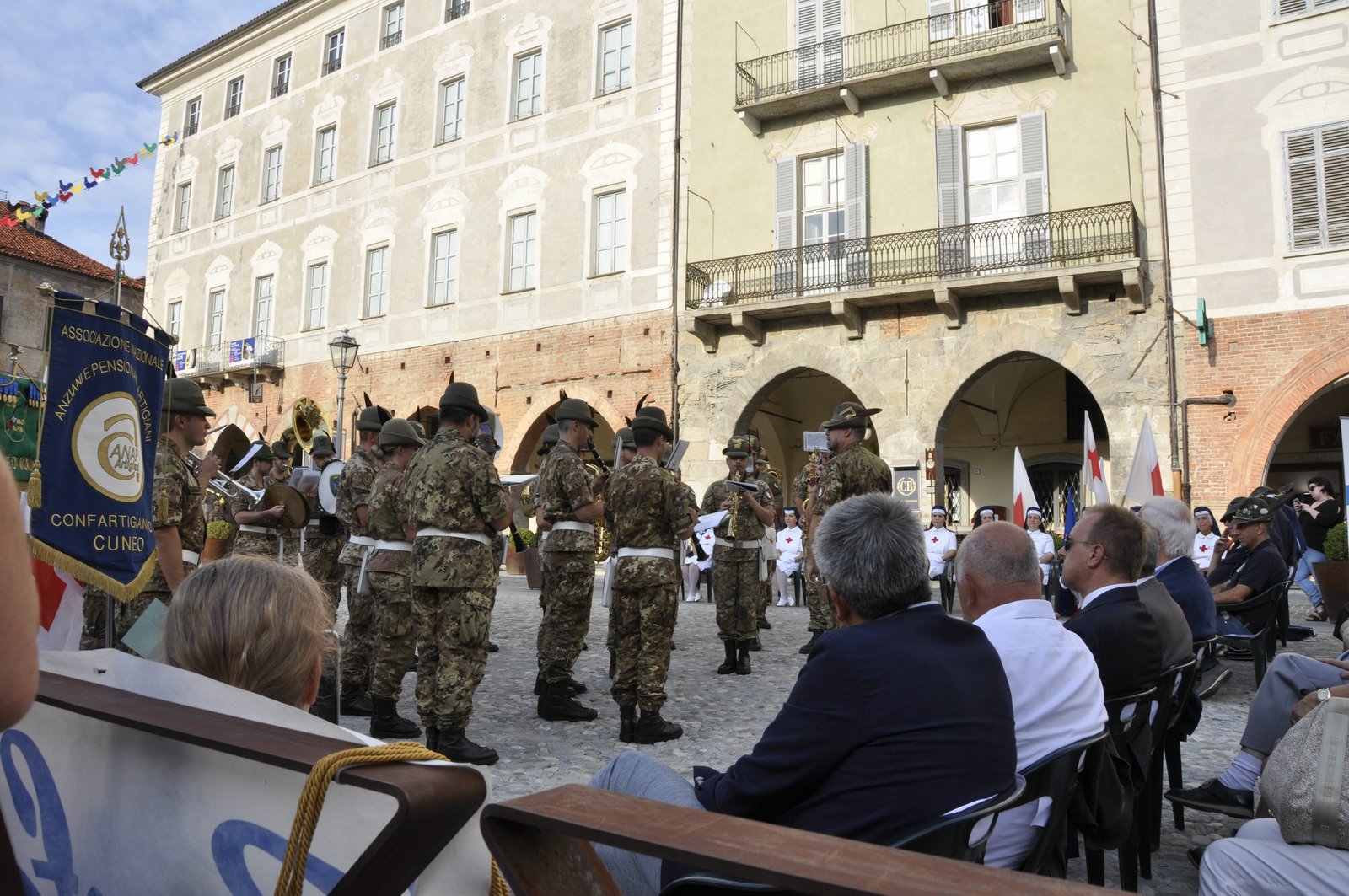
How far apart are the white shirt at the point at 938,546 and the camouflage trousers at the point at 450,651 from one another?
8.85 metres

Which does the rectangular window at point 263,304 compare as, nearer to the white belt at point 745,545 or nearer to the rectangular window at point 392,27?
the rectangular window at point 392,27

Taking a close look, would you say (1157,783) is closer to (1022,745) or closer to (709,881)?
(1022,745)

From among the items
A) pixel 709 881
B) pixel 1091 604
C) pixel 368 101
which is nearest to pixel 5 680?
pixel 709 881

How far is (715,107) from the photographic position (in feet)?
59.9

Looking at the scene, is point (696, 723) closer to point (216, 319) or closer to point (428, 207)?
point (428, 207)

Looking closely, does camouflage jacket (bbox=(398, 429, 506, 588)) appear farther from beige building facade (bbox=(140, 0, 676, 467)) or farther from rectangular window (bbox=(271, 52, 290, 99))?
rectangular window (bbox=(271, 52, 290, 99))

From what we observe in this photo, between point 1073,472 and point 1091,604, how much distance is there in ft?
55.1

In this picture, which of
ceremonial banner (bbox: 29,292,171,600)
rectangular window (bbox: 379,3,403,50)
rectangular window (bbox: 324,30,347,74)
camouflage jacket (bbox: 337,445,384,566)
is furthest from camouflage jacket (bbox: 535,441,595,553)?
rectangular window (bbox: 324,30,347,74)

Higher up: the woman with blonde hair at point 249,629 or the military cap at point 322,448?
the military cap at point 322,448

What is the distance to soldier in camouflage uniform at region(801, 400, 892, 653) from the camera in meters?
8.04

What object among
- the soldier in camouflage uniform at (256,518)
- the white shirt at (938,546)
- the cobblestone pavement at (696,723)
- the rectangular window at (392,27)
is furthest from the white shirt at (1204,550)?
the rectangular window at (392,27)

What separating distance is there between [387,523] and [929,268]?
11.8 meters

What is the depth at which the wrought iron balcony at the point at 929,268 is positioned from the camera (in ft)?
47.6

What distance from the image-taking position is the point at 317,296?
79.8 ft
